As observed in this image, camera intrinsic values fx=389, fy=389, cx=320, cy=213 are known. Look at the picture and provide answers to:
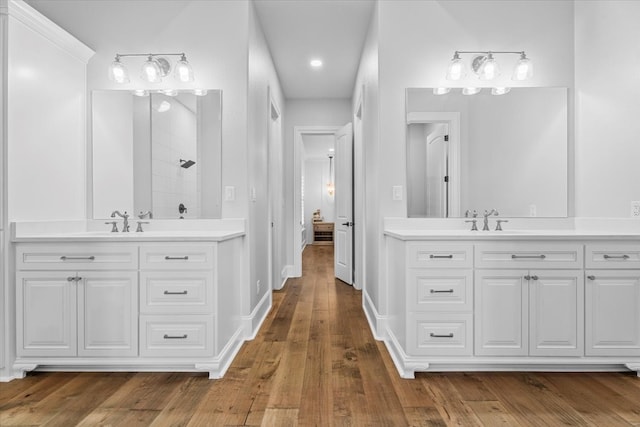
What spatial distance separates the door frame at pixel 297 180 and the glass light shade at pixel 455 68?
9.28 ft

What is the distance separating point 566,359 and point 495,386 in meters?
0.50

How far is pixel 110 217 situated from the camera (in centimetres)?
302

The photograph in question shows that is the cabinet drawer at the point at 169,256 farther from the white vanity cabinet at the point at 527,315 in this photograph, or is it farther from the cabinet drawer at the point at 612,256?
the cabinet drawer at the point at 612,256

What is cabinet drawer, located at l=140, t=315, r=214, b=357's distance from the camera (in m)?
2.29

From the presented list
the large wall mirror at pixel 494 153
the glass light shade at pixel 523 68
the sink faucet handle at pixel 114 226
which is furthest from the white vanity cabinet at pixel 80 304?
the glass light shade at pixel 523 68

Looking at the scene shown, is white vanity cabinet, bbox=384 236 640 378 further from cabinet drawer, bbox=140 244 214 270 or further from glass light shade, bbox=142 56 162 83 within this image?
glass light shade, bbox=142 56 162 83

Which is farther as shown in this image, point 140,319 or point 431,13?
point 431,13

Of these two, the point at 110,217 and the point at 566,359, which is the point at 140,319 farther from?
the point at 566,359

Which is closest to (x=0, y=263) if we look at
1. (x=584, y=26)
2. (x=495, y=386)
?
(x=495, y=386)

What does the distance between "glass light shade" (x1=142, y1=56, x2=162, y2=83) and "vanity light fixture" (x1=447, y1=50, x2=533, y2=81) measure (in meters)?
2.22

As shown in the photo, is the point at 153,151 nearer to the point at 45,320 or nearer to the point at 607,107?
the point at 45,320

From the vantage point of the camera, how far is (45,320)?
2.30 metres

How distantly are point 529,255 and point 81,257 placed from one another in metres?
2.65

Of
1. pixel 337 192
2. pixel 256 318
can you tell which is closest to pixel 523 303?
pixel 256 318
